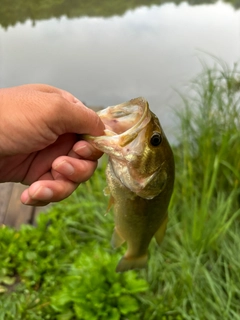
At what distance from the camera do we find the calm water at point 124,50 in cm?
524

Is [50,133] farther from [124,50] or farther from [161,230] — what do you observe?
[124,50]

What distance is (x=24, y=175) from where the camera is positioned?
1663 mm

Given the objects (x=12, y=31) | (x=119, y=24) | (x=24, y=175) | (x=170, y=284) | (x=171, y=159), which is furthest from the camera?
(x=119, y=24)

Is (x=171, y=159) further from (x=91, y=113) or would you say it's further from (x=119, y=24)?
(x=119, y=24)

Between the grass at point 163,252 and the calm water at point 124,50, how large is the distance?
1.17 metres

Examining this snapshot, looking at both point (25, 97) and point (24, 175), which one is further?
point (24, 175)

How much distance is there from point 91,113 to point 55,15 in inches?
213

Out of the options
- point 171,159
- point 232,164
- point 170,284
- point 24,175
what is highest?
point 171,159

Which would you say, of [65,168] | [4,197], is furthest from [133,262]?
[4,197]

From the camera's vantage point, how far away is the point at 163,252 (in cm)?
275

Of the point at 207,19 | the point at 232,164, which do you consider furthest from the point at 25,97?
the point at 207,19

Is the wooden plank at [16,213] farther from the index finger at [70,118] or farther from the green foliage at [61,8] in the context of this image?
the green foliage at [61,8]

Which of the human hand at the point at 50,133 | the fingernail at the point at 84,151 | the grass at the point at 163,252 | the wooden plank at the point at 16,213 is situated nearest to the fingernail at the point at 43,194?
the human hand at the point at 50,133

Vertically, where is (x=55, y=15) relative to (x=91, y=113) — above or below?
below
